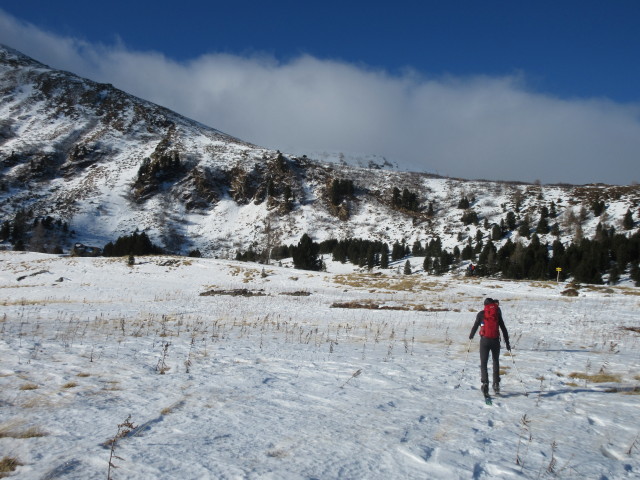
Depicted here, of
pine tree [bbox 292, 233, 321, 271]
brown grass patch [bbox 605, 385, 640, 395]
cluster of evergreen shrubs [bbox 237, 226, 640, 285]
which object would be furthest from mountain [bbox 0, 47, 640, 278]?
brown grass patch [bbox 605, 385, 640, 395]

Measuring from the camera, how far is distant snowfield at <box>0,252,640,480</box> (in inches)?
175

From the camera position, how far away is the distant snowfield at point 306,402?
4.45 m

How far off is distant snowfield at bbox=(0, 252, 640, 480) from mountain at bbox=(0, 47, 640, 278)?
201 ft

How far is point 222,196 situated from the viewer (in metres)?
97.4

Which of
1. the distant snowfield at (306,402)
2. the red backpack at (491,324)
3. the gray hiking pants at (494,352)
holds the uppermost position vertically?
the red backpack at (491,324)

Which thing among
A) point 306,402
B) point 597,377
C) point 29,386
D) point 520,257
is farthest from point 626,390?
point 520,257

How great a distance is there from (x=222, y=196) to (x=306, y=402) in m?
95.2

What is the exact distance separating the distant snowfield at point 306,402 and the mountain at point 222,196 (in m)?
61.3

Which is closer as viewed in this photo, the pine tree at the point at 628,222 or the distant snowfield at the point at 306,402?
the distant snowfield at the point at 306,402

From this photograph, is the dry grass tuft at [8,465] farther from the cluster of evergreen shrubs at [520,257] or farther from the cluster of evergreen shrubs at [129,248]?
the cluster of evergreen shrubs at [129,248]

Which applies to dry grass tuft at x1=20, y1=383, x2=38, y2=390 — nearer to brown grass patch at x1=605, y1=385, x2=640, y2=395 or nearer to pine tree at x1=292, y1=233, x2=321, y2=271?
brown grass patch at x1=605, y1=385, x2=640, y2=395

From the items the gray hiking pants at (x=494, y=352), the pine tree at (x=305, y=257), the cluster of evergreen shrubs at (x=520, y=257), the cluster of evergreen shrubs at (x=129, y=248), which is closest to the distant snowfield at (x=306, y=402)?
the gray hiking pants at (x=494, y=352)

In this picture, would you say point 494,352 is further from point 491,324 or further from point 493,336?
point 491,324

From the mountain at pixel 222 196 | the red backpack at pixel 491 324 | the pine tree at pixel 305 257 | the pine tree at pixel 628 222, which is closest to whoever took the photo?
the red backpack at pixel 491 324
